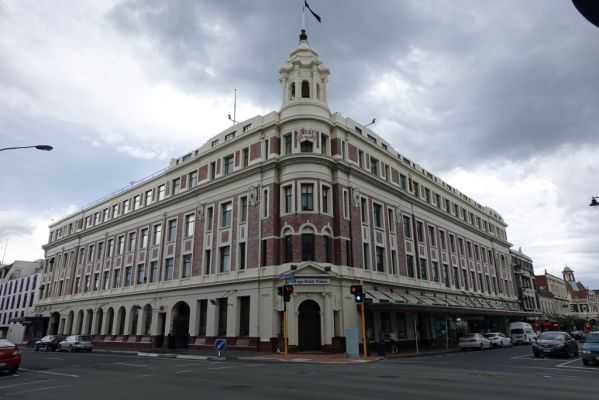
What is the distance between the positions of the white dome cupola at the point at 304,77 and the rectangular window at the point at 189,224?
13636 millimetres

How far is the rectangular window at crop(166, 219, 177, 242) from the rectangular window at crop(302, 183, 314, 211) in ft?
52.4

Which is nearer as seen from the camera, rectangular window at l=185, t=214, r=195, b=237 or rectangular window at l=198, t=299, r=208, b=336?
rectangular window at l=198, t=299, r=208, b=336

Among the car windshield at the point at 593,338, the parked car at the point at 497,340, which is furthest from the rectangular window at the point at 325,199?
the parked car at the point at 497,340

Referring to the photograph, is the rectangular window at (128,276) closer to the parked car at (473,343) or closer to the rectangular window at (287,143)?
the rectangular window at (287,143)

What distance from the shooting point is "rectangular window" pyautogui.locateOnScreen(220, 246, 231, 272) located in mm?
34688

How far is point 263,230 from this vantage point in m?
32.5

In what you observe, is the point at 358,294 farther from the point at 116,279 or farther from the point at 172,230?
the point at 116,279

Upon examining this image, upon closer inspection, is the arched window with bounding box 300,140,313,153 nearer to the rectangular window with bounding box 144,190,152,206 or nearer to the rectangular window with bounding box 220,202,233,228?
the rectangular window with bounding box 220,202,233,228

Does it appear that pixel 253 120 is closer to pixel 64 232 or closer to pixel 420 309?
pixel 420 309

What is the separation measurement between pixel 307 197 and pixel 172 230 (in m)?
17.0

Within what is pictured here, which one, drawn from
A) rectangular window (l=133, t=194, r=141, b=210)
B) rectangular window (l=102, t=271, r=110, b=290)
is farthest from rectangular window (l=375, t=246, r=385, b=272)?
rectangular window (l=102, t=271, r=110, b=290)

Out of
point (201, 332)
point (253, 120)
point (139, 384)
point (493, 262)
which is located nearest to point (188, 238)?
point (201, 332)

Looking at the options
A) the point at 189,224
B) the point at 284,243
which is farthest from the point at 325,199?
the point at 189,224

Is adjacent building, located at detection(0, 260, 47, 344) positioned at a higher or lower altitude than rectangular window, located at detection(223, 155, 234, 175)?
lower
